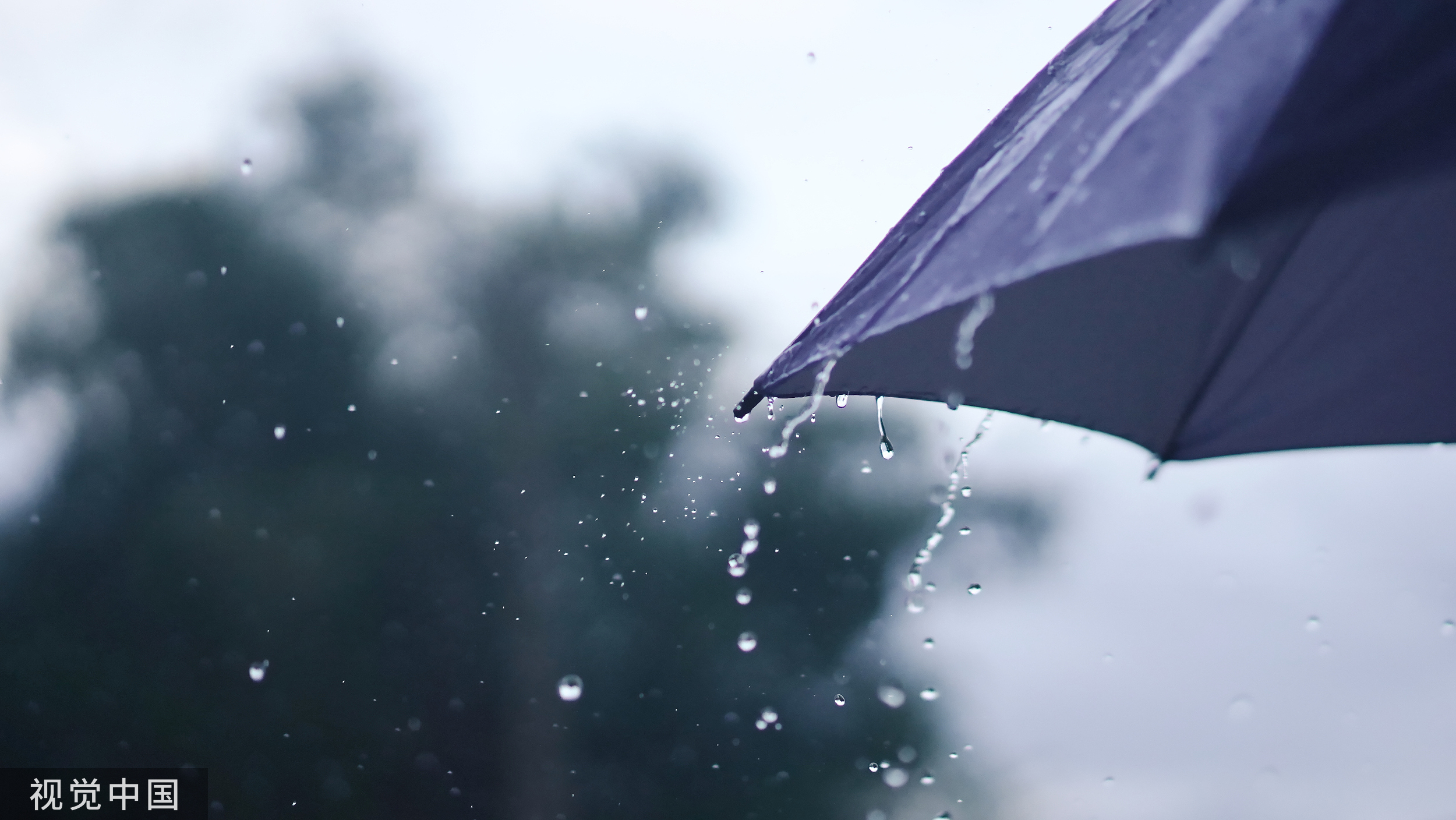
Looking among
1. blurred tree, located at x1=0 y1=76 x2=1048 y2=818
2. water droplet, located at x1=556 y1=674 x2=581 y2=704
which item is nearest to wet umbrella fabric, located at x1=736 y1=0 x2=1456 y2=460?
blurred tree, located at x1=0 y1=76 x2=1048 y2=818

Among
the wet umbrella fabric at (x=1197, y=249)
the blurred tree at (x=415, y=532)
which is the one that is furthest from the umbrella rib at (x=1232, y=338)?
the blurred tree at (x=415, y=532)

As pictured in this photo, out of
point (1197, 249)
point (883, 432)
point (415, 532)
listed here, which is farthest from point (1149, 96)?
point (415, 532)

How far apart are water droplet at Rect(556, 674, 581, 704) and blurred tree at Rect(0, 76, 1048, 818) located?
124 mm

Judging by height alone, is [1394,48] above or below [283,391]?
below

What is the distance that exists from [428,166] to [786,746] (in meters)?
8.45

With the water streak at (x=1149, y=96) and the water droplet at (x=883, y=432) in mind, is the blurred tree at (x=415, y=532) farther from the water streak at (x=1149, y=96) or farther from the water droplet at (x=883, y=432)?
the water streak at (x=1149, y=96)

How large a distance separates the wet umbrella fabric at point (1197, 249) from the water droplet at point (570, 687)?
9.45 metres

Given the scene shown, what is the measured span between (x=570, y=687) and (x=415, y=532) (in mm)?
2387

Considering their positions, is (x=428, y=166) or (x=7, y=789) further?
(x=428, y=166)

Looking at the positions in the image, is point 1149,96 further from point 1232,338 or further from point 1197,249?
point 1232,338

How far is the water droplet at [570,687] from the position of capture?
10336 millimetres

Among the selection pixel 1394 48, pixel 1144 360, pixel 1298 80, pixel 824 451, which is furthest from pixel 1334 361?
pixel 824 451

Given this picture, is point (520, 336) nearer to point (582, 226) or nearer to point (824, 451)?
point (582, 226)

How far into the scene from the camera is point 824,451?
37.3ft
